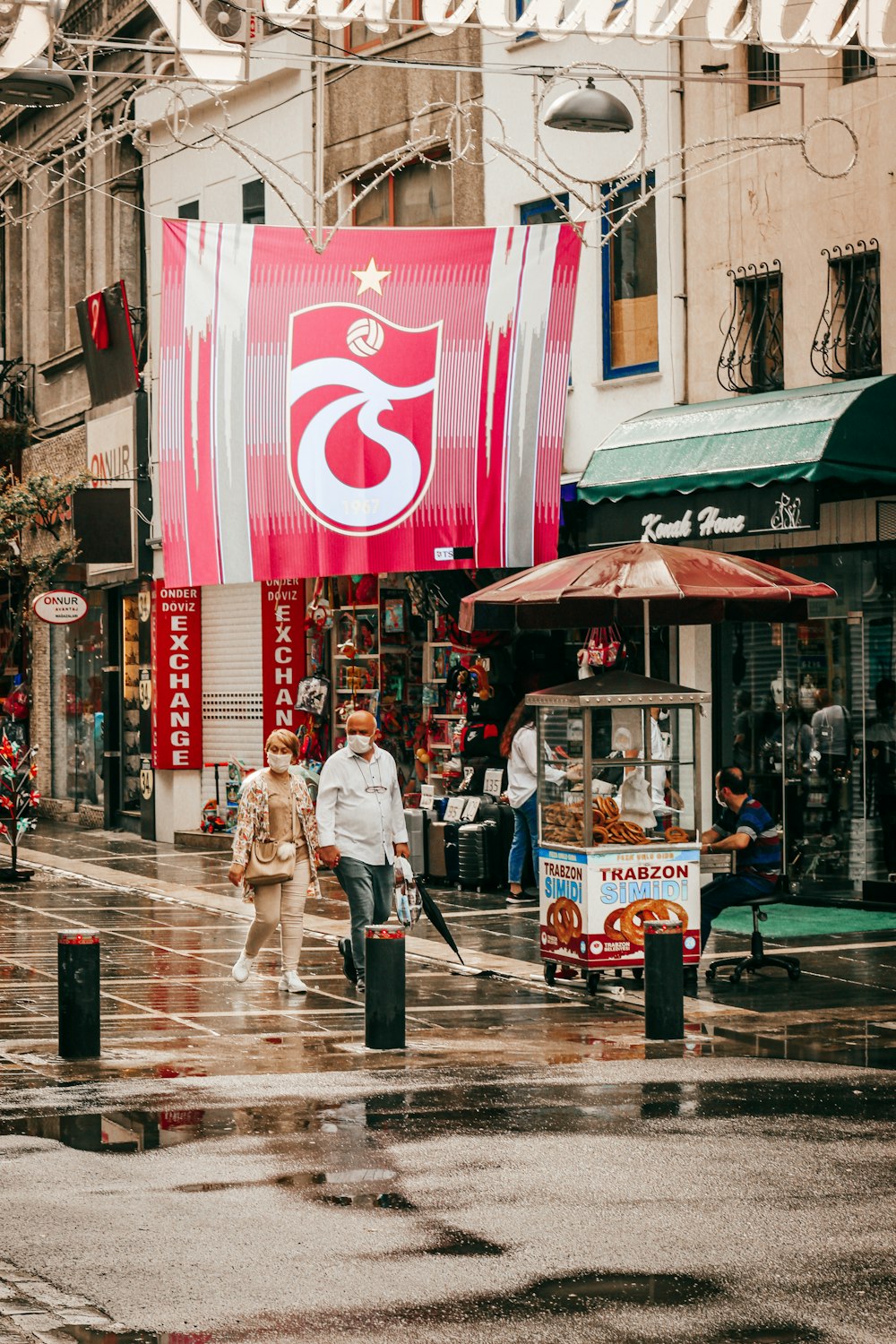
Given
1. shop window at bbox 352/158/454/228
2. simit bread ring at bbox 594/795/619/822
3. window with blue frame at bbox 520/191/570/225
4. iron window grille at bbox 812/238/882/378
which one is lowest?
simit bread ring at bbox 594/795/619/822

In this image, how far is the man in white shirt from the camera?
14328mm

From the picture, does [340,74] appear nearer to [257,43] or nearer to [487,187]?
[257,43]

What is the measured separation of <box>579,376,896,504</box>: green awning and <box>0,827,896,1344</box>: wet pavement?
432 centimetres

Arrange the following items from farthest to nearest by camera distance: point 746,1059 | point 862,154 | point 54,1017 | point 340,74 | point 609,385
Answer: point 340,74
point 609,385
point 862,154
point 54,1017
point 746,1059

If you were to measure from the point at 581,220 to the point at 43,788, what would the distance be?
16.3 metres

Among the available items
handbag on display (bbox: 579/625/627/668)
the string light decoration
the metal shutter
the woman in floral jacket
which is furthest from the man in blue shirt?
the metal shutter

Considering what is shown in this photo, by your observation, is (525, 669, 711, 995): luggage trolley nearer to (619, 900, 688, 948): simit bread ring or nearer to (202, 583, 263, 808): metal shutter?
(619, 900, 688, 948): simit bread ring

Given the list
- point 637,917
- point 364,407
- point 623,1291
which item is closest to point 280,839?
point 637,917

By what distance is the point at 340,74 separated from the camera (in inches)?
987

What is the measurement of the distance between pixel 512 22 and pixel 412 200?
12.0 metres

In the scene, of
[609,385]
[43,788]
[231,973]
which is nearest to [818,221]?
[609,385]

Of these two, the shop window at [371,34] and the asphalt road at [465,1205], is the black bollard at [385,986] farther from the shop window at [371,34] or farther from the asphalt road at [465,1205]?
the shop window at [371,34]

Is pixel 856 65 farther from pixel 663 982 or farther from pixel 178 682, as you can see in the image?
pixel 178 682

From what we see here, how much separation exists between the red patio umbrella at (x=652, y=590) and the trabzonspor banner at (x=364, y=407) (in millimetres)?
3853
